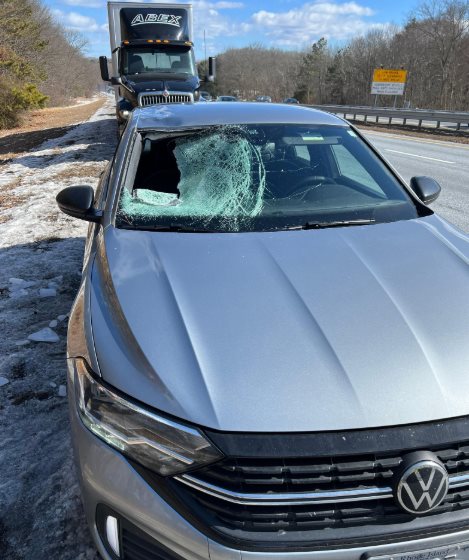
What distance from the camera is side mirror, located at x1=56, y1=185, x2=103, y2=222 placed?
8.54 feet

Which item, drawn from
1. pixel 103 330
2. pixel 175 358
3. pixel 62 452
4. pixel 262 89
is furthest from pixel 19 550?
pixel 262 89

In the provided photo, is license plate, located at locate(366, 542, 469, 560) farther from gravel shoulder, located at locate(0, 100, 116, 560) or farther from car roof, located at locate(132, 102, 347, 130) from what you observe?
car roof, located at locate(132, 102, 347, 130)

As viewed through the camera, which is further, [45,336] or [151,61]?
[151,61]

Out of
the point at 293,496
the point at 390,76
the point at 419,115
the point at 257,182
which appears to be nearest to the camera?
the point at 293,496

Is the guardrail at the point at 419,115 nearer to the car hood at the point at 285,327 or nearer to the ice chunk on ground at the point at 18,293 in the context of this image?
the ice chunk on ground at the point at 18,293

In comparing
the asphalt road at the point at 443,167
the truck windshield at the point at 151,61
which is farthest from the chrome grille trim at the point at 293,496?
the truck windshield at the point at 151,61

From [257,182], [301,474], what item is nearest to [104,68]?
[257,182]

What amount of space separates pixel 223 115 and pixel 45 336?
201cm

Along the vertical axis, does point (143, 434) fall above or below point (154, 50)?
below

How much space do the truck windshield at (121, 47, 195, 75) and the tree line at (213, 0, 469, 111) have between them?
3117 centimetres

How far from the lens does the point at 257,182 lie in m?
2.84

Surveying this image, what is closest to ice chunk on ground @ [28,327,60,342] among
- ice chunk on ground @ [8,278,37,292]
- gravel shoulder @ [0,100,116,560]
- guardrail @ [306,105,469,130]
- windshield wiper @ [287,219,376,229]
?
gravel shoulder @ [0,100,116,560]

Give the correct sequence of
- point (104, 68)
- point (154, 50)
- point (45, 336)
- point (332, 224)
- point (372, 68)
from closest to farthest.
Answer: point (332, 224) → point (45, 336) → point (154, 50) → point (104, 68) → point (372, 68)

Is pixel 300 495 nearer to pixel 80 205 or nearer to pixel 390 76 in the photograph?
pixel 80 205
